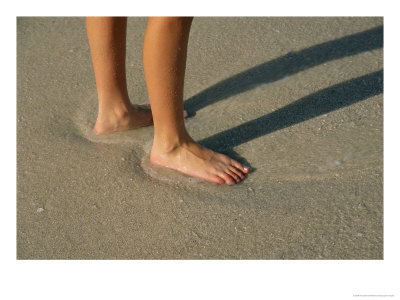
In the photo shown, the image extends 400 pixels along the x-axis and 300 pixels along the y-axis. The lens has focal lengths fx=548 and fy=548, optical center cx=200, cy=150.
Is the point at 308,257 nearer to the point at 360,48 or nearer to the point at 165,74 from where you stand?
the point at 165,74

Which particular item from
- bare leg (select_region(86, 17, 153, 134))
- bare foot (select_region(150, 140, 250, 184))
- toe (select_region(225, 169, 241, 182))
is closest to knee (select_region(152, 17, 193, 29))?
bare leg (select_region(86, 17, 153, 134))

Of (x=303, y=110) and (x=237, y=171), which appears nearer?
(x=237, y=171)

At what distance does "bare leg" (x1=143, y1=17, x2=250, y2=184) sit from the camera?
6.30 feet

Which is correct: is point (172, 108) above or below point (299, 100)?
above

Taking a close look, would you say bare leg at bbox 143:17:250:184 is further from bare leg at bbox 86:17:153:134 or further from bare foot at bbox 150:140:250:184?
bare leg at bbox 86:17:153:134

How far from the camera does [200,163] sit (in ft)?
7.06

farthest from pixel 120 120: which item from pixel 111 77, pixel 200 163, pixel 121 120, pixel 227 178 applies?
pixel 227 178

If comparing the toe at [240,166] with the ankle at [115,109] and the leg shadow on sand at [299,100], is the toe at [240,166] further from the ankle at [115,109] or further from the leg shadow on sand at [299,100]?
the ankle at [115,109]

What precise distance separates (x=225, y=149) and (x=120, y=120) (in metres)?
0.48

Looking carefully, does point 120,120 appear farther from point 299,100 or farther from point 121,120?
point 299,100

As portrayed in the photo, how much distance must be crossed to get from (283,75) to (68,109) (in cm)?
104

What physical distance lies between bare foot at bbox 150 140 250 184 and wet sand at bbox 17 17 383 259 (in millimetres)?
36
